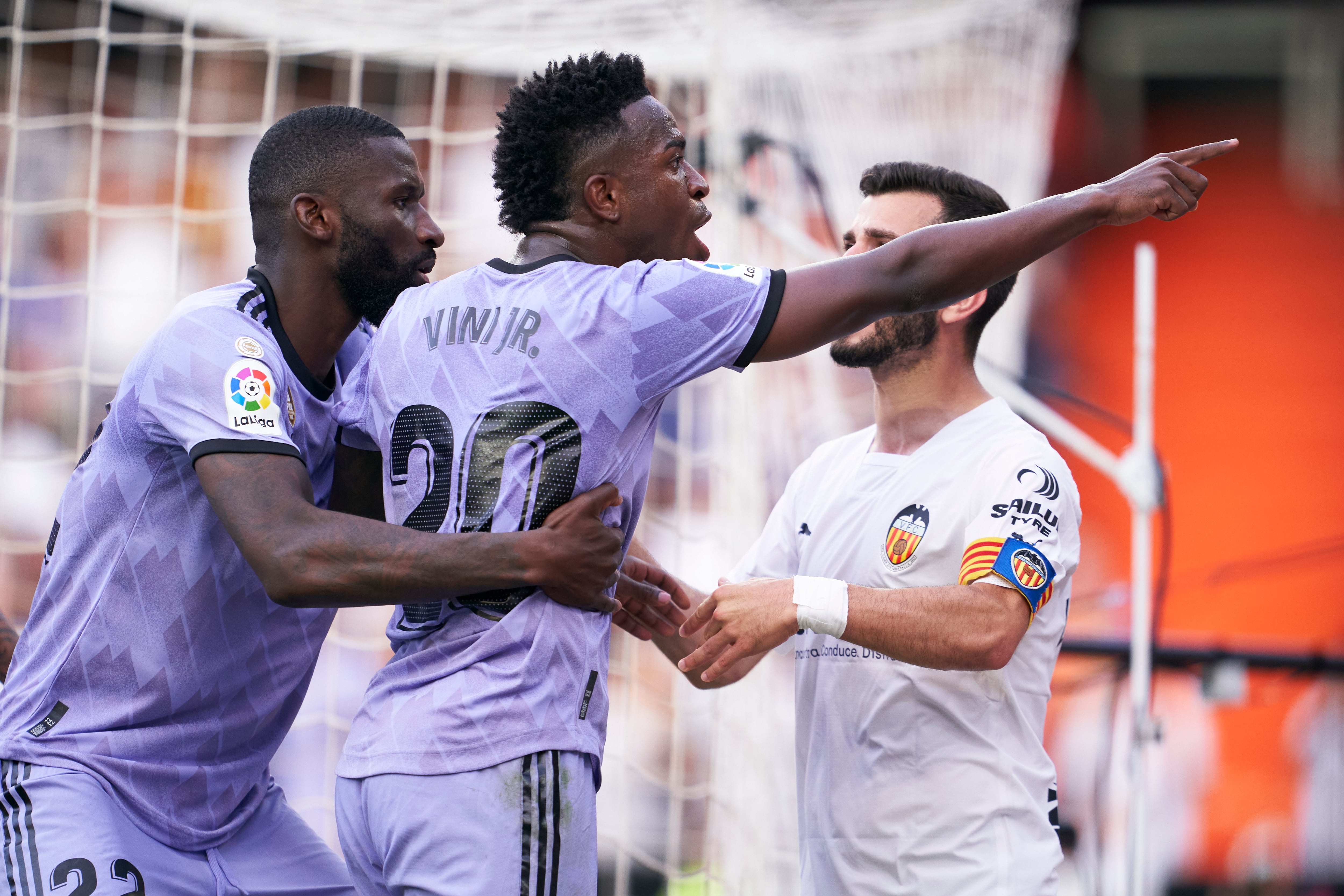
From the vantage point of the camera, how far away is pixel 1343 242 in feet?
21.7

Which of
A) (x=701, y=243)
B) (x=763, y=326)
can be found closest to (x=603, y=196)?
(x=701, y=243)

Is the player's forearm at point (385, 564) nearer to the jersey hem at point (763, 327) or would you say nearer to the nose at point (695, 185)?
the jersey hem at point (763, 327)

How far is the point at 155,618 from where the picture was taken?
2.12 metres

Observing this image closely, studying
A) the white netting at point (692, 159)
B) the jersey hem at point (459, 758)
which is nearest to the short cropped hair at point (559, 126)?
the jersey hem at point (459, 758)

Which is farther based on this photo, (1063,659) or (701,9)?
(1063,659)

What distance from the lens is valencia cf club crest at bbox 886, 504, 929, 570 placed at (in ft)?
7.63

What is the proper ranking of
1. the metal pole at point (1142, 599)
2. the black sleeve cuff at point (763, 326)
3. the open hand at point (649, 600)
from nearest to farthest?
the black sleeve cuff at point (763, 326), the open hand at point (649, 600), the metal pole at point (1142, 599)

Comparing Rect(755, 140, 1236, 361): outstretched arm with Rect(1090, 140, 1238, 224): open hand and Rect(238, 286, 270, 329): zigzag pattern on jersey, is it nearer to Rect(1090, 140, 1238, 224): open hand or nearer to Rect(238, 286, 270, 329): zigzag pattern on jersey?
Rect(1090, 140, 1238, 224): open hand

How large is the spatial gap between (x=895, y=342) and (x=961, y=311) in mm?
170

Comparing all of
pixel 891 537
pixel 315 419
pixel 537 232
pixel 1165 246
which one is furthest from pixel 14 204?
pixel 1165 246

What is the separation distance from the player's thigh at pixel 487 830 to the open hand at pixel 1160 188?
3.99ft

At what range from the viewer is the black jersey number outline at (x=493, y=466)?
67.7 inches

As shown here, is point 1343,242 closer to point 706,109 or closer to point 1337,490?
point 1337,490

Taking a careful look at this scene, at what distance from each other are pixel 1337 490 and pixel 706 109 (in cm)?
431
